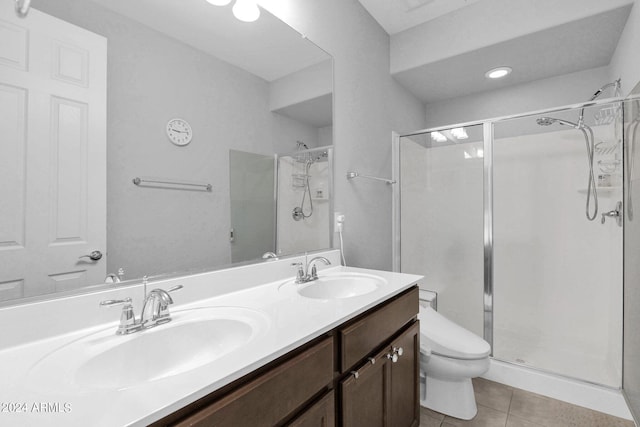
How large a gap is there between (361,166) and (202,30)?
1.22m

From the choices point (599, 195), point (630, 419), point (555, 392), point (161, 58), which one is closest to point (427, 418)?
point (555, 392)

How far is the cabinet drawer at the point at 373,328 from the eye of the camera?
3.05ft

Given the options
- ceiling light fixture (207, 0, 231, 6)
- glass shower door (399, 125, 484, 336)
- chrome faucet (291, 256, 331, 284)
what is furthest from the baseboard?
ceiling light fixture (207, 0, 231, 6)

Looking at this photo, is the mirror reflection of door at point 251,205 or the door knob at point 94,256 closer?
the door knob at point 94,256

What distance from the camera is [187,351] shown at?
84cm

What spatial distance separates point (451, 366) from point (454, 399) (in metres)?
0.26

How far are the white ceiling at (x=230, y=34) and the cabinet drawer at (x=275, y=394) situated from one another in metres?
1.13

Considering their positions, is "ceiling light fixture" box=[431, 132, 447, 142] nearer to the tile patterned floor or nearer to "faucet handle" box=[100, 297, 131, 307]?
the tile patterned floor

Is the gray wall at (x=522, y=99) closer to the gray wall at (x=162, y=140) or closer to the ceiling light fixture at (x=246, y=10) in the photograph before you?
the ceiling light fixture at (x=246, y=10)

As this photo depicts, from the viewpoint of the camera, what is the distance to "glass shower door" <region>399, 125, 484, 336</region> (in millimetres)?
2273

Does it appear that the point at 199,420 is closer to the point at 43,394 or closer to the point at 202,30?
the point at 43,394

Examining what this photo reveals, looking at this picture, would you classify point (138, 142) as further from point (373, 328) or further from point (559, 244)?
point (559, 244)

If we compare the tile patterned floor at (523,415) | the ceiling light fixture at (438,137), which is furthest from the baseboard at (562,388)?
the ceiling light fixture at (438,137)

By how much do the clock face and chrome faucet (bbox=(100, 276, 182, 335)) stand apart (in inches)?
20.6
